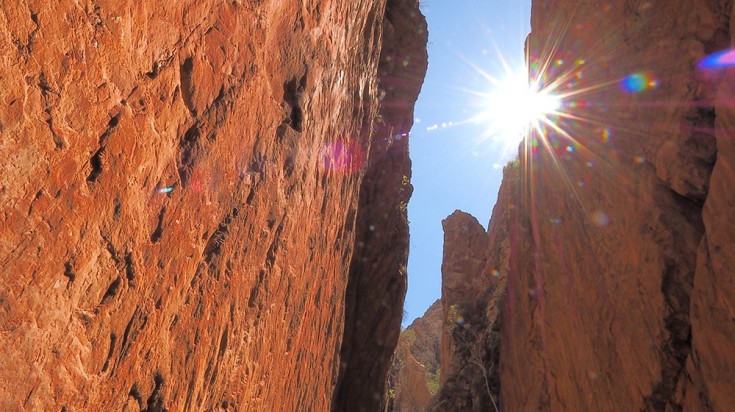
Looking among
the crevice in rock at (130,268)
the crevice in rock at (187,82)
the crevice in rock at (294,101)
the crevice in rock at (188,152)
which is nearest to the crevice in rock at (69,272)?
the crevice in rock at (130,268)

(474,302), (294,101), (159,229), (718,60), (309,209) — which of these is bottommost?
(159,229)

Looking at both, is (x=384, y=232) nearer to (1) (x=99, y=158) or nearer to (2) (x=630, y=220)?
(2) (x=630, y=220)

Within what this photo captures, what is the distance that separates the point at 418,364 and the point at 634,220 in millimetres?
32203

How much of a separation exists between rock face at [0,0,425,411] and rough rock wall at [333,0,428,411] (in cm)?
709

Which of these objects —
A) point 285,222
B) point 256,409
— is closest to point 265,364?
point 256,409

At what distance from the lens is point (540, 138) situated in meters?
14.8

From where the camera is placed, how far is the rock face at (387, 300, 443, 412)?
118ft

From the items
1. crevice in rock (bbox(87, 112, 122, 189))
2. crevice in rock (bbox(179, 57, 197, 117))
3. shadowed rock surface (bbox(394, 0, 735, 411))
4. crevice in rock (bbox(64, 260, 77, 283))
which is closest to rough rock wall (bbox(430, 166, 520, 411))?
shadowed rock surface (bbox(394, 0, 735, 411))

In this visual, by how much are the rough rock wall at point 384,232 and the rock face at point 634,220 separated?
4298 millimetres

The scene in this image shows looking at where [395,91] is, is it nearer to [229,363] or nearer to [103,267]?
[229,363]

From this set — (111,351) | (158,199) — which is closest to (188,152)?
(158,199)

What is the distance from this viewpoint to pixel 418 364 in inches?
1508

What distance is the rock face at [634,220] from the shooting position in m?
6.92

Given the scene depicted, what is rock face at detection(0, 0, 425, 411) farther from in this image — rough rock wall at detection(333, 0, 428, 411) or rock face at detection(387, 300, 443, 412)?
rock face at detection(387, 300, 443, 412)
